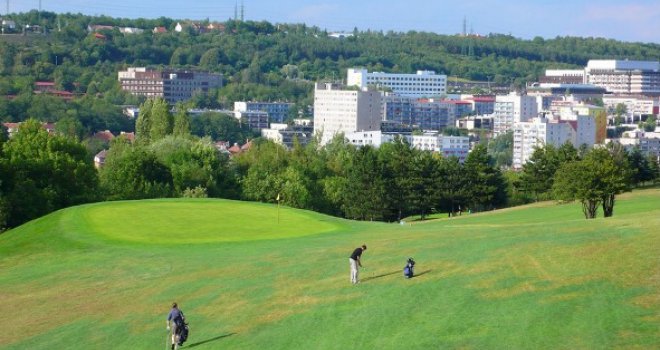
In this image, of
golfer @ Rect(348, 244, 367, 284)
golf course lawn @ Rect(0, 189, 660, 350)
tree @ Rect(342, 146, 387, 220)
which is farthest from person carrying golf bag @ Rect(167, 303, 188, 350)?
tree @ Rect(342, 146, 387, 220)

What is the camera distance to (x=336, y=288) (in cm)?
3803

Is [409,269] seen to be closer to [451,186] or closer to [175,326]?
[175,326]

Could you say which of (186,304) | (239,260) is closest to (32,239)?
(239,260)

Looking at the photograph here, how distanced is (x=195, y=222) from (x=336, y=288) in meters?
18.7

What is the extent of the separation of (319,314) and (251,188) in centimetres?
6836

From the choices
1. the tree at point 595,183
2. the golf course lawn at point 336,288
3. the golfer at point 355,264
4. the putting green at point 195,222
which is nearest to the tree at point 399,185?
the tree at point 595,183

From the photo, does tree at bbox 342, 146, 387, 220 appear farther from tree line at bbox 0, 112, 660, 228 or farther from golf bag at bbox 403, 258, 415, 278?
golf bag at bbox 403, 258, 415, 278

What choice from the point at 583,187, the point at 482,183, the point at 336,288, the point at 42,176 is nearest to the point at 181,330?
the point at 336,288

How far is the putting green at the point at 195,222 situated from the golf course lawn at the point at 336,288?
0.80 ft

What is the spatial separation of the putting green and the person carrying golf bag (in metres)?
16.5

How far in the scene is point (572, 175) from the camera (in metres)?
71.1

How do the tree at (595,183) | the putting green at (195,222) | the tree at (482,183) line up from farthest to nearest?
the tree at (482,183) < the tree at (595,183) < the putting green at (195,222)

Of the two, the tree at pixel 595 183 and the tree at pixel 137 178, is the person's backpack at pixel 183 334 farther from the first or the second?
the tree at pixel 137 178

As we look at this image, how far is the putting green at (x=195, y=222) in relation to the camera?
52.3 metres
